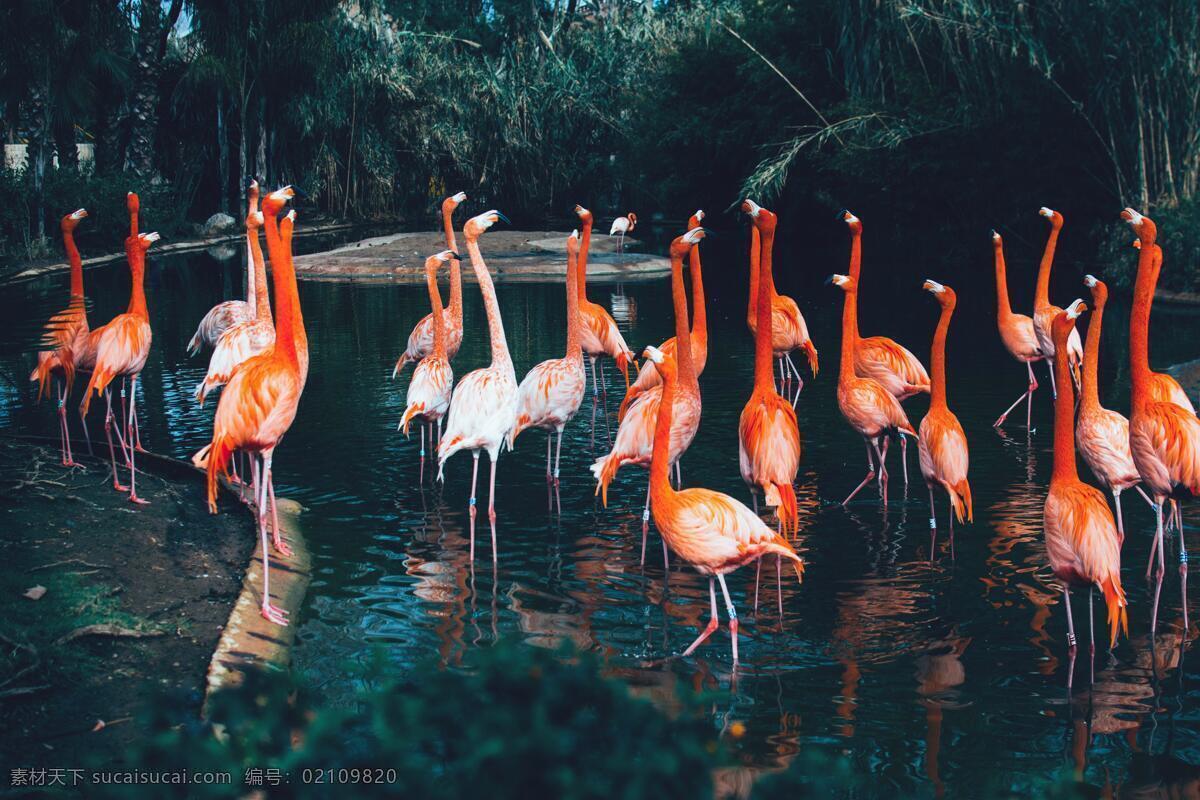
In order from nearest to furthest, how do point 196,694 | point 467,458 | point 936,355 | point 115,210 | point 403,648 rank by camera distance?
point 196,694 < point 403,648 < point 936,355 < point 467,458 < point 115,210

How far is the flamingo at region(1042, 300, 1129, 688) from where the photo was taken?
15.5 ft

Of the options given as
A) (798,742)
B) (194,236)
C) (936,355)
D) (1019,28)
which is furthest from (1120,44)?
(194,236)

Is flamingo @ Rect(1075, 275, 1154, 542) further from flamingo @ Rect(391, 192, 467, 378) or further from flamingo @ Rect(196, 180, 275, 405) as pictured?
flamingo @ Rect(196, 180, 275, 405)

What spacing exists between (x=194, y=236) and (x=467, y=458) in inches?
960

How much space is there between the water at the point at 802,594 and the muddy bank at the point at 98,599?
0.53 metres

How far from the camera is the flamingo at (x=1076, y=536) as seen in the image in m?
4.74

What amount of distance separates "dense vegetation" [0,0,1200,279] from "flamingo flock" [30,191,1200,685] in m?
10.4

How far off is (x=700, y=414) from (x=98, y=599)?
3515mm

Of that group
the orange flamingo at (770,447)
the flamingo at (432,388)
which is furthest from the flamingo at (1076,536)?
the flamingo at (432,388)

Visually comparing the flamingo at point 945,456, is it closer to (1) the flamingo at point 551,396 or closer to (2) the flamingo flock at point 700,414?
(2) the flamingo flock at point 700,414

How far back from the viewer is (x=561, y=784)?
5.25ft

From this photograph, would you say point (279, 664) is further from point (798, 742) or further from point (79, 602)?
point (798, 742)

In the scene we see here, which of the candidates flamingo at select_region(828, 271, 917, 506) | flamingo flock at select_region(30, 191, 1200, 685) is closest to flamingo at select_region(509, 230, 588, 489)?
flamingo flock at select_region(30, 191, 1200, 685)

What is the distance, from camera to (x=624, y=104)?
116ft
